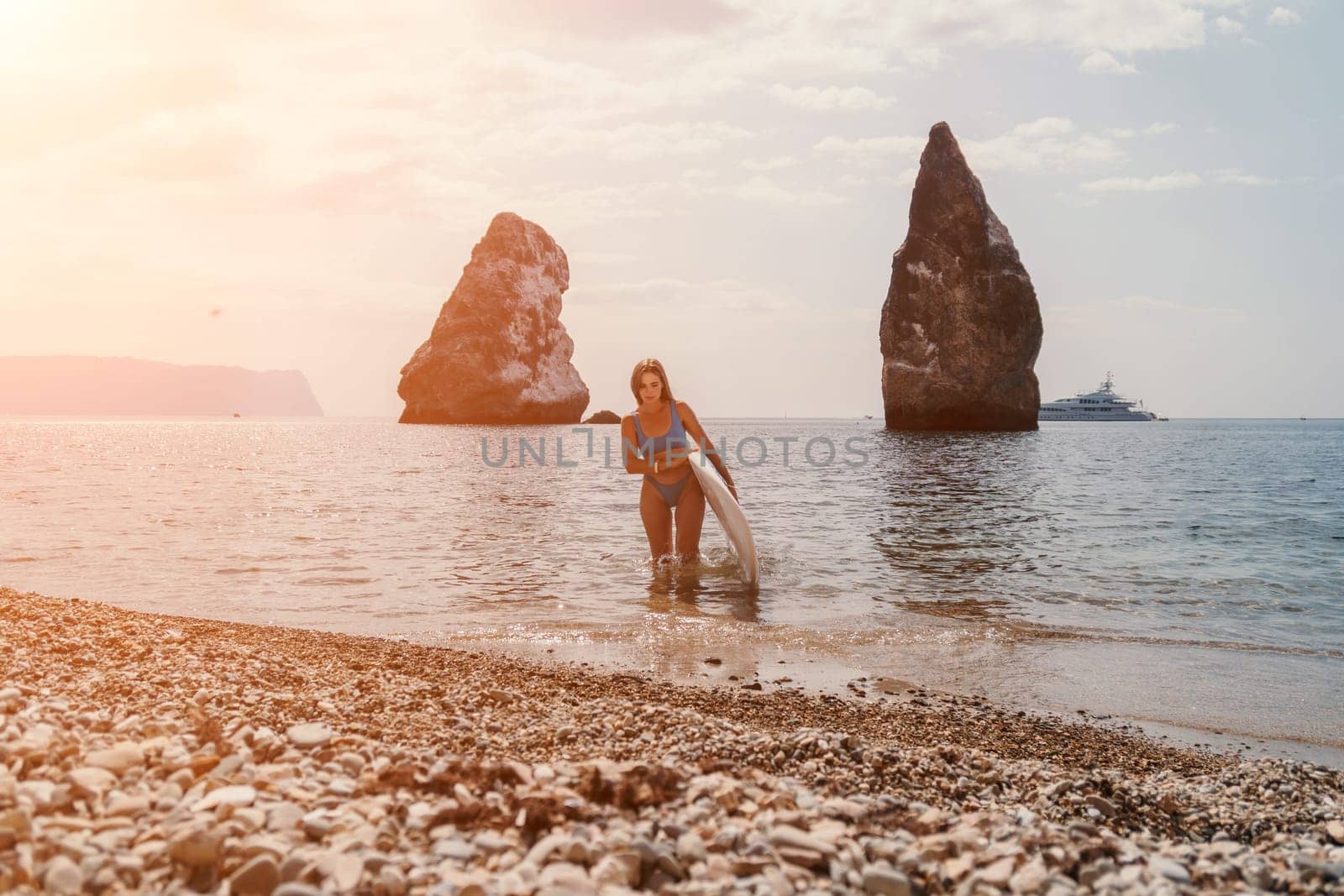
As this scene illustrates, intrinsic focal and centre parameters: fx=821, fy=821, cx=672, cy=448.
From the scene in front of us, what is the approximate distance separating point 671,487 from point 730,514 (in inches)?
32.5

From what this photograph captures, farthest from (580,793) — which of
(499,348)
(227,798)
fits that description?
(499,348)

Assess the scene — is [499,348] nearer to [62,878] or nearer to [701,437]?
[701,437]

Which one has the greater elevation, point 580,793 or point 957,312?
point 957,312

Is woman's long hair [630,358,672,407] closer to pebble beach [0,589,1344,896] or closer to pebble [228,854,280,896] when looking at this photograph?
pebble beach [0,589,1344,896]

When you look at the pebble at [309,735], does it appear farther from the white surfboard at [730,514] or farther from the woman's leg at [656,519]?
the woman's leg at [656,519]

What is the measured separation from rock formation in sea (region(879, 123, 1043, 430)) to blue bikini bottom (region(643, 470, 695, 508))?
66676mm

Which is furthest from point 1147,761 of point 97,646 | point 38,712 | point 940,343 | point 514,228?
point 514,228

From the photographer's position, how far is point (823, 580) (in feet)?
33.3

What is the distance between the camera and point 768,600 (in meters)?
9.00

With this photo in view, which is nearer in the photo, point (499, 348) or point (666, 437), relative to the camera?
point (666, 437)

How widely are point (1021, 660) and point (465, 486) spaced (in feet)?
66.2

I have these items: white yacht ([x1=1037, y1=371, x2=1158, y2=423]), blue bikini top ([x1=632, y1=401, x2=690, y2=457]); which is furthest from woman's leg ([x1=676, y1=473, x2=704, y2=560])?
white yacht ([x1=1037, y1=371, x2=1158, y2=423])

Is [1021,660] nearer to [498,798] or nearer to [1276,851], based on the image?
[1276,851]

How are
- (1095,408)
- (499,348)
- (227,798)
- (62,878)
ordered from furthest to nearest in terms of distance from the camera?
1. (1095,408)
2. (499,348)
3. (227,798)
4. (62,878)
